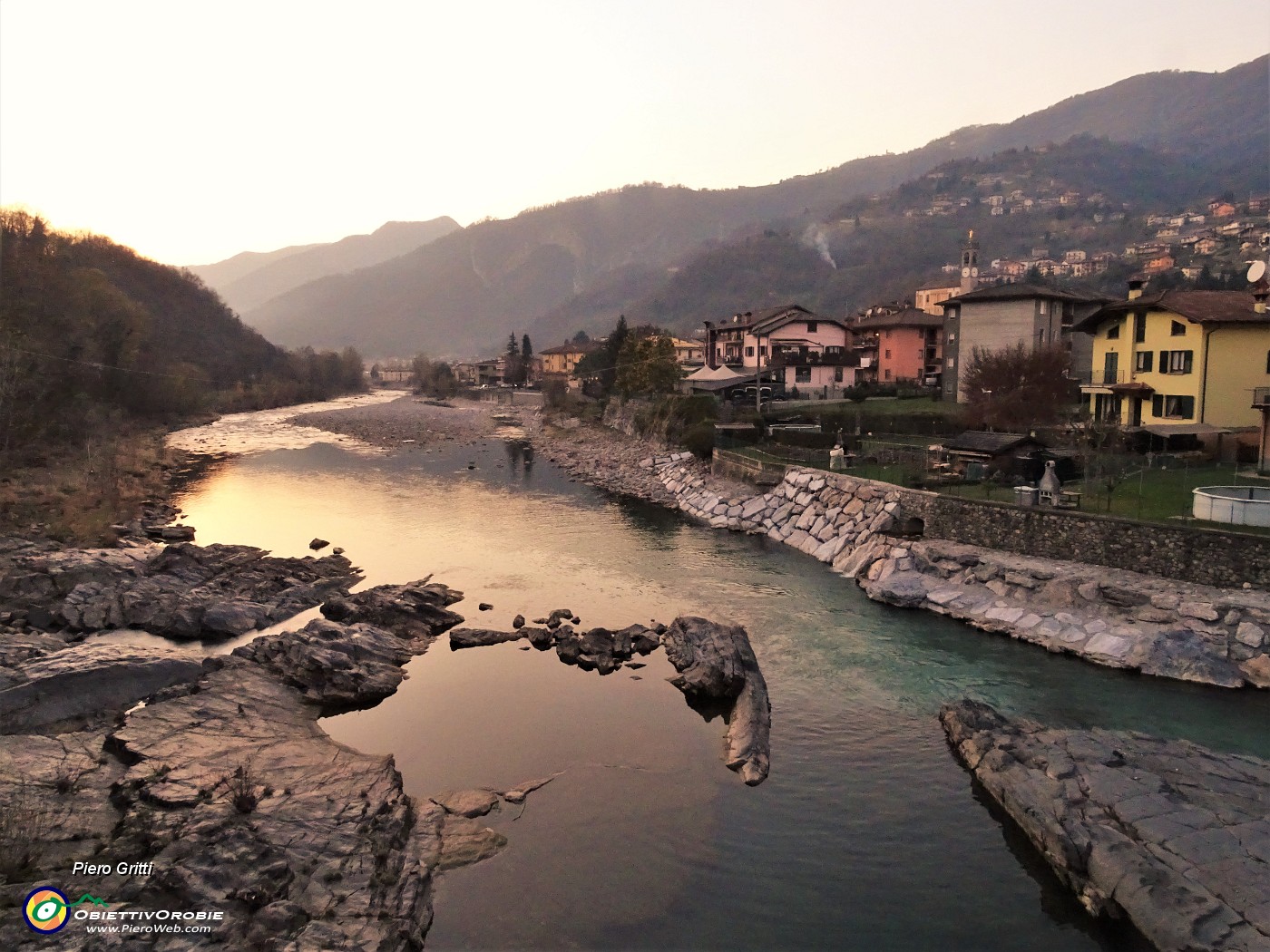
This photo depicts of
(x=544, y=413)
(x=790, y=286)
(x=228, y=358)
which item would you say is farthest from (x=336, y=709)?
(x=790, y=286)

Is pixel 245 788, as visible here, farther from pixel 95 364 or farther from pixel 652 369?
pixel 652 369

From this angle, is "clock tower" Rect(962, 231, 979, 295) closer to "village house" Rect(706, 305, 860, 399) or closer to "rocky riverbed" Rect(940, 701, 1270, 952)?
"village house" Rect(706, 305, 860, 399)

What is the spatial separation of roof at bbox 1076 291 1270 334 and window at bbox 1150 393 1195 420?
2778 mm

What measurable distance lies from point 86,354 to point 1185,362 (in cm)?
5130

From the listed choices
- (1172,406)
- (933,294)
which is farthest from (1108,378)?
(933,294)

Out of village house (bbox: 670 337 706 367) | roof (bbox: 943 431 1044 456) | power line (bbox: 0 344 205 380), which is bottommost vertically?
roof (bbox: 943 431 1044 456)

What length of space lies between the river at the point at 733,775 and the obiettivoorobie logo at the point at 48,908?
12.5 feet

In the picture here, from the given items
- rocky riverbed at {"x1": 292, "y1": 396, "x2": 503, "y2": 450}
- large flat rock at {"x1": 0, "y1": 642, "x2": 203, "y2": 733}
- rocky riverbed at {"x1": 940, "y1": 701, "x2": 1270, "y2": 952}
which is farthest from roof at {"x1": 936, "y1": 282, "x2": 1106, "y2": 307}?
large flat rock at {"x1": 0, "y1": 642, "x2": 203, "y2": 733}

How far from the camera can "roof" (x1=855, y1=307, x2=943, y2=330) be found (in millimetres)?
52375

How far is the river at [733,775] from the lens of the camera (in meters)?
10.1

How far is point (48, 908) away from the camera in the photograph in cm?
836

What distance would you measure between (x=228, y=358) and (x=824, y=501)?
304ft

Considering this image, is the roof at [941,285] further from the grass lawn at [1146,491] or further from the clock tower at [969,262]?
the grass lawn at [1146,491]

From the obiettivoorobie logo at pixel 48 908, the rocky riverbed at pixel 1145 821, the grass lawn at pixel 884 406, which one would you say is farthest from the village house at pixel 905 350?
the obiettivoorobie logo at pixel 48 908
